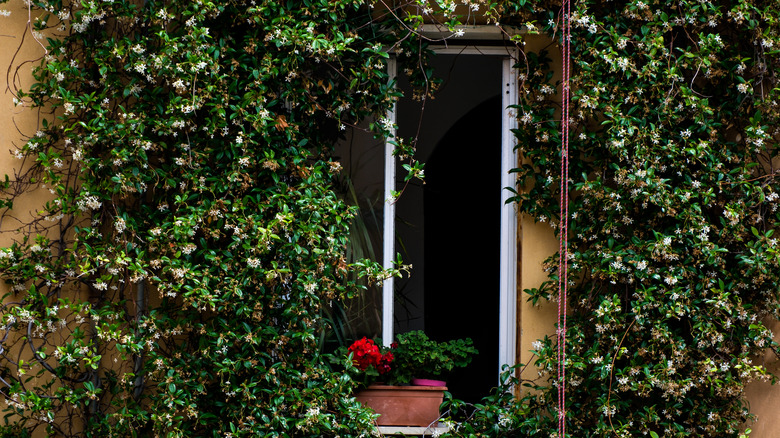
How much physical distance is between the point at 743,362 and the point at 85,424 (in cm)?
349

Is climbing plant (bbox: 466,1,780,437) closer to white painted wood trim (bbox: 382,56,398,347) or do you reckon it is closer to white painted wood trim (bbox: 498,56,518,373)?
white painted wood trim (bbox: 498,56,518,373)

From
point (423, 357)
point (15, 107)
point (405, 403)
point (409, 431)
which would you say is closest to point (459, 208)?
point (423, 357)

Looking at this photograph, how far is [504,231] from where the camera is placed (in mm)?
4613

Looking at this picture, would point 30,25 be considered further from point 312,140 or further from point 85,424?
point 85,424

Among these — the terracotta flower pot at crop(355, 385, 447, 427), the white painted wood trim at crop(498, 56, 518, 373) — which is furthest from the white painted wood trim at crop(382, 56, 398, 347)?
the white painted wood trim at crop(498, 56, 518, 373)

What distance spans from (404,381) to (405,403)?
12cm

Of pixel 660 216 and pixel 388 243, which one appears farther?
pixel 388 243

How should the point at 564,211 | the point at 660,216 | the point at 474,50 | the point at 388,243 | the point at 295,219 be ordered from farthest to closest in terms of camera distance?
the point at 474,50 < the point at 388,243 < the point at 564,211 < the point at 660,216 < the point at 295,219

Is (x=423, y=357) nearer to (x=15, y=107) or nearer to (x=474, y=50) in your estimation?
(x=474, y=50)

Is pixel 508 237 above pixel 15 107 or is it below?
below

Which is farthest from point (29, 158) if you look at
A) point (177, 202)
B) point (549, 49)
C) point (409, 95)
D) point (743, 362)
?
point (743, 362)

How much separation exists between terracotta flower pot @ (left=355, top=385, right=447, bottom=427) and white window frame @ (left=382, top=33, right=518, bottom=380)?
308 mm

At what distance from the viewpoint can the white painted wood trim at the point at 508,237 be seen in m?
4.57

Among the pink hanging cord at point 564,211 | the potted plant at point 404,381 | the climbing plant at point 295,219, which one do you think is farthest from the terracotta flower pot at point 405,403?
the pink hanging cord at point 564,211
